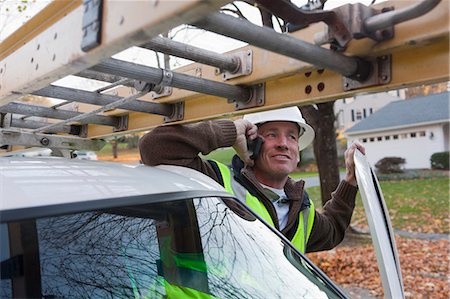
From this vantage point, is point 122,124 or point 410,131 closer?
point 122,124

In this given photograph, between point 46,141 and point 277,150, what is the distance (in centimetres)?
146

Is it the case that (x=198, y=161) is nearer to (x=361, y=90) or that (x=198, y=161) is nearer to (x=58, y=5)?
(x=361, y=90)

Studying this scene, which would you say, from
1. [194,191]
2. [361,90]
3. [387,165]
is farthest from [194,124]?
[387,165]

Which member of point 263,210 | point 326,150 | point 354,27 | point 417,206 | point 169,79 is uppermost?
point 354,27

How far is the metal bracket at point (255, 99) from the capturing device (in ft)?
6.55

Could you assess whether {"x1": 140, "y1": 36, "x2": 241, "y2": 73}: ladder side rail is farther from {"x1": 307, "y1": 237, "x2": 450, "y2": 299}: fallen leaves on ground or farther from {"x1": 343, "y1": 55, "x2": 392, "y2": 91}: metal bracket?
{"x1": 307, "y1": 237, "x2": 450, "y2": 299}: fallen leaves on ground

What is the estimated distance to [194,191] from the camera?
1900 mm

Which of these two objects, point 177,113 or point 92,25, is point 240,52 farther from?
point 92,25

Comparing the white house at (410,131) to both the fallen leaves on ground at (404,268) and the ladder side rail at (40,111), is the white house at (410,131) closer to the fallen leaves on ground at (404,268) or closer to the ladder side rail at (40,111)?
the fallen leaves on ground at (404,268)

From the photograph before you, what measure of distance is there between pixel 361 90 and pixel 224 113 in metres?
0.71

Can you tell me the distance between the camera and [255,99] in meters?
2.03

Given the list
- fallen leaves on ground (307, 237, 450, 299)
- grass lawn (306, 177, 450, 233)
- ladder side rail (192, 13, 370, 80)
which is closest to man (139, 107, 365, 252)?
ladder side rail (192, 13, 370, 80)

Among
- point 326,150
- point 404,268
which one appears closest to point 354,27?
point 404,268

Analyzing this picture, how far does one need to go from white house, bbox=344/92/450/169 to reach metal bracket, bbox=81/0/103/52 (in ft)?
86.3
